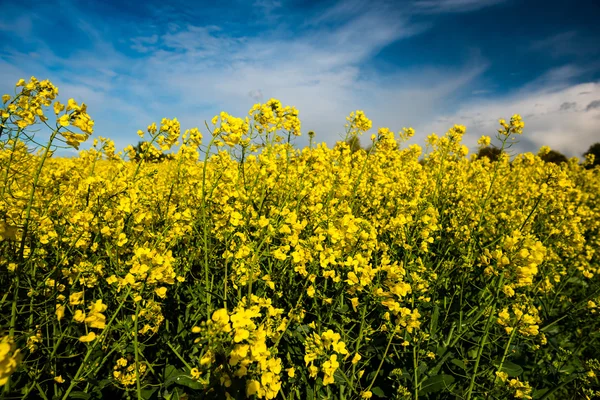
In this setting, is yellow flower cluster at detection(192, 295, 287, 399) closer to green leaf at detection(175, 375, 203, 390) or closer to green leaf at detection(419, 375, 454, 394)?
green leaf at detection(175, 375, 203, 390)

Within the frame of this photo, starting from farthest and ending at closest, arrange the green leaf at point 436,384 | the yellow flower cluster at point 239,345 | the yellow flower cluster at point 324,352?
the green leaf at point 436,384 → the yellow flower cluster at point 324,352 → the yellow flower cluster at point 239,345

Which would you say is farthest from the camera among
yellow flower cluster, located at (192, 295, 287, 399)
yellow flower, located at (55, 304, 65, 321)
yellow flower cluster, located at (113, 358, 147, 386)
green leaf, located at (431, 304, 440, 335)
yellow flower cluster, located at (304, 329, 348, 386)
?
green leaf, located at (431, 304, 440, 335)

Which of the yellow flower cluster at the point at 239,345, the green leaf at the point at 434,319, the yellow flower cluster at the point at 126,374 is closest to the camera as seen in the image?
the yellow flower cluster at the point at 239,345

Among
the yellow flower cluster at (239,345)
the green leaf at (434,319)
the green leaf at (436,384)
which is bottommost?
the green leaf at (436,384)

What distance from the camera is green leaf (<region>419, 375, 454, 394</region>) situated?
214 cm

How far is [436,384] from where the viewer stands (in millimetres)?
2158

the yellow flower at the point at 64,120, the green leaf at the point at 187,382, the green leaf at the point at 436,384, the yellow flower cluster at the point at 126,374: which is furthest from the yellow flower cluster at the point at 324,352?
the yellow flower at the point at 64,120

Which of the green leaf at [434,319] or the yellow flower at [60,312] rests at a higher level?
the yellow flower at [60,312]

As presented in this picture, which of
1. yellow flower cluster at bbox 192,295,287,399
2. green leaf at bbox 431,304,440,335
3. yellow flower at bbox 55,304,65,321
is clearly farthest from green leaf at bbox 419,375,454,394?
yellow flower at bbox 55,304,65,321

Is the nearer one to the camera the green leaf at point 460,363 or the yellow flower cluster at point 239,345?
the yellow flower cluster at point 239,345

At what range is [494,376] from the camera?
85.0 inches

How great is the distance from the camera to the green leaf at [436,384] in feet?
7.01

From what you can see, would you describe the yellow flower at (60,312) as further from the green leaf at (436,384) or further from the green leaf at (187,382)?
the green leaf at (436,384)

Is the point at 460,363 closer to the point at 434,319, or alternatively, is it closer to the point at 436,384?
the point at 436,384
